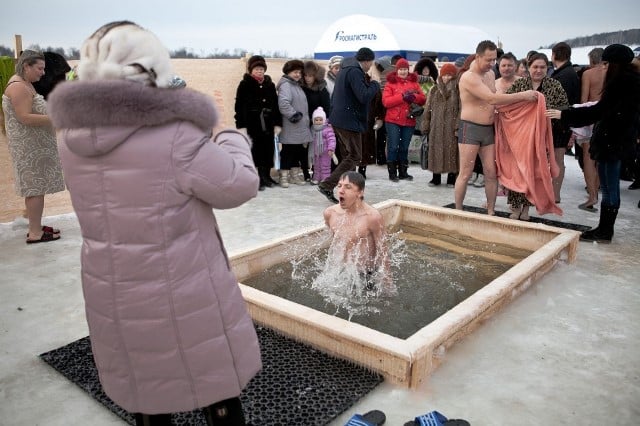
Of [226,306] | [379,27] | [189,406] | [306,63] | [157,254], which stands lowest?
[189,406]

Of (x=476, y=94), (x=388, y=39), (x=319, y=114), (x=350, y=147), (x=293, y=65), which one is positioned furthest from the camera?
(x=388, y=39)

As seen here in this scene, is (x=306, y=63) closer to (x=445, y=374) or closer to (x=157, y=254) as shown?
(x=445, y=374)

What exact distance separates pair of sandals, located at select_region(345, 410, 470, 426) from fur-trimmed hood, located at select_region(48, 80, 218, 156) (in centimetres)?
156

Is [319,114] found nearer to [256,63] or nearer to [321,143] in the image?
[321,143]

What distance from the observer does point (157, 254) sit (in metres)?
1.64

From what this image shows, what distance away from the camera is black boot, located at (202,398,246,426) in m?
1.84

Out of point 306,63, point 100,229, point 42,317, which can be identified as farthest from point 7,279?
point 306,63

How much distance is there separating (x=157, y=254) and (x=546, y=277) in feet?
11.7

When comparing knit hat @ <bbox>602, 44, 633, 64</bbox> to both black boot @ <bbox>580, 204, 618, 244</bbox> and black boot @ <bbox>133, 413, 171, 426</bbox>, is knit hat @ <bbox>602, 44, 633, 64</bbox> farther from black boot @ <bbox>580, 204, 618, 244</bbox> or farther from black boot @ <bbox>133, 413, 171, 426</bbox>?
black boot @ <bbox>133, 413, 171, 426</bbox>

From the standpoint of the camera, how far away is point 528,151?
17.6 feet

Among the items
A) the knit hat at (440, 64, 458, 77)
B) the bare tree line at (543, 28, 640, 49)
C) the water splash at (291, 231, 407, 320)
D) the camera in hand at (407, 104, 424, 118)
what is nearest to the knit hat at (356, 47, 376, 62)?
the knit hat at (440, 64, 458, 77)

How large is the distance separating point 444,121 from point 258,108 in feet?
8.85

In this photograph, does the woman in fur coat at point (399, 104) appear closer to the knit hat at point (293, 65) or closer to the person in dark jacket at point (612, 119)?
the knit hat at point (293, 65)

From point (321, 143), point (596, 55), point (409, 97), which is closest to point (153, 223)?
point (321, 143)
